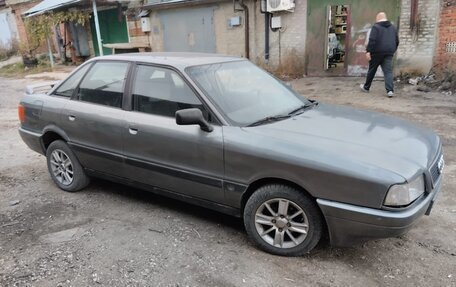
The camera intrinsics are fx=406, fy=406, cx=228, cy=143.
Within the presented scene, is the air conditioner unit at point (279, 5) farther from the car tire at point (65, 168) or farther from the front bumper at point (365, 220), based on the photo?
the front bumper at point (365, 220)

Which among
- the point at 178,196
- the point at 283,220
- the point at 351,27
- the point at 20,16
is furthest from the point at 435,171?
the point at 20,16

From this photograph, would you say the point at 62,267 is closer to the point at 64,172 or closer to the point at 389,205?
the point at 64,172

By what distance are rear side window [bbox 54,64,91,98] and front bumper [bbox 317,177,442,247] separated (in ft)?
9.73

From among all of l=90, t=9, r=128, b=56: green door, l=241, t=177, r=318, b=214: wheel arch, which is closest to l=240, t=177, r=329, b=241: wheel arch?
l=241, t=177, r=318, b=214: wheel arch

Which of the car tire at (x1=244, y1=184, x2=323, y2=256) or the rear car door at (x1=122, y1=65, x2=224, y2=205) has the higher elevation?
the rear car door at (x1=122, y1=65, x2=224, y2=205)

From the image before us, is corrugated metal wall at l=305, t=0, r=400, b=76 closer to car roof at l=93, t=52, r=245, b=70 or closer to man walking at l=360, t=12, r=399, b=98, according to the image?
man walking at l=360, t=12, r=399, b=98

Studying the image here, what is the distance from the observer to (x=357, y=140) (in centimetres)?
311

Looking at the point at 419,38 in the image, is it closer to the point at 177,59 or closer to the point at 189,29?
the point at 189,29

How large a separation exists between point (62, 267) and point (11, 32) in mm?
24940

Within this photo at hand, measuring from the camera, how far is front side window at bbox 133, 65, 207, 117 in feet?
11.8

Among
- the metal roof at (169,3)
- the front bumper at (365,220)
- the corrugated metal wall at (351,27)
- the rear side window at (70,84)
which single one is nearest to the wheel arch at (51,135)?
the rear side window at (70,84)

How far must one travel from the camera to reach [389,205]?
107 inches

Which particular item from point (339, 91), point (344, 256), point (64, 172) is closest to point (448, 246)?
point (344, 256)

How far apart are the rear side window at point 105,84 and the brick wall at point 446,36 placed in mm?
8586
